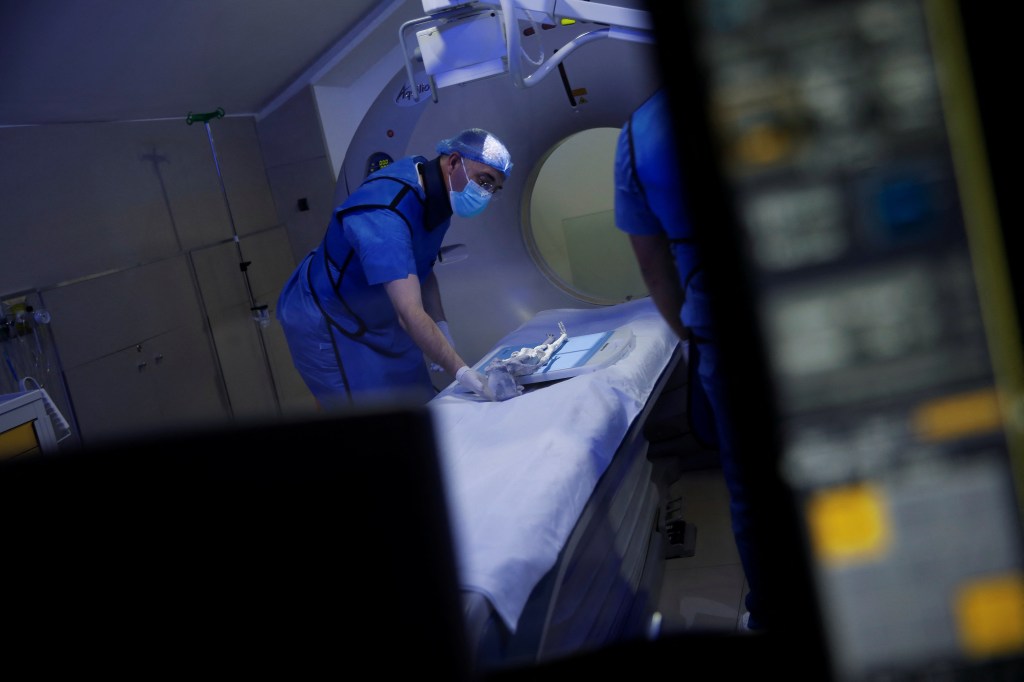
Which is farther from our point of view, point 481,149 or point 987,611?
point 481,149

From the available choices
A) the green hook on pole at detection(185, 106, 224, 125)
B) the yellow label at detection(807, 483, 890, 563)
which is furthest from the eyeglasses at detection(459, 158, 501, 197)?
the yellow label at detection(807, 483, 890, 563)

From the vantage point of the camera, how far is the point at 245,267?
3236 millimetres

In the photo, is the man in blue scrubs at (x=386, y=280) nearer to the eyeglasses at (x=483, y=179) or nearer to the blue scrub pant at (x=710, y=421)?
the eyeglasses at (x=483, y=179)

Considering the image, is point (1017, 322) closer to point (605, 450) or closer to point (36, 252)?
point (605, 450)

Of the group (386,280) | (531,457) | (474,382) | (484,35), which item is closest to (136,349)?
(386,280)

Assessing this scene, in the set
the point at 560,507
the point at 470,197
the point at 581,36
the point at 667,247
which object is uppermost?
the point at 581,36

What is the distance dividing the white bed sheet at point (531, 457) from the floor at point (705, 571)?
15.4 inches

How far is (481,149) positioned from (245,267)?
53.0 inches

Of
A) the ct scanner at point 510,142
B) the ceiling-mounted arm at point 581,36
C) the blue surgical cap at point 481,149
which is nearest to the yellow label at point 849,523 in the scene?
the ceiling-mounted arm at point 581,36

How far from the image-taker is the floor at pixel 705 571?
1.94 metres

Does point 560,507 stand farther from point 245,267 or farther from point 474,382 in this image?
point 245,267

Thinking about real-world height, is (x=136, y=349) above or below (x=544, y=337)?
above

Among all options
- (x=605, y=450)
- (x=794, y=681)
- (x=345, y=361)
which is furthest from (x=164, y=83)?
(x=794, y=681)

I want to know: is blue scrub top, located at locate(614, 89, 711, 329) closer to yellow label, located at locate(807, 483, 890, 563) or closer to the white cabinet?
yellow label, located at locate(807, 483, 890, 563)
